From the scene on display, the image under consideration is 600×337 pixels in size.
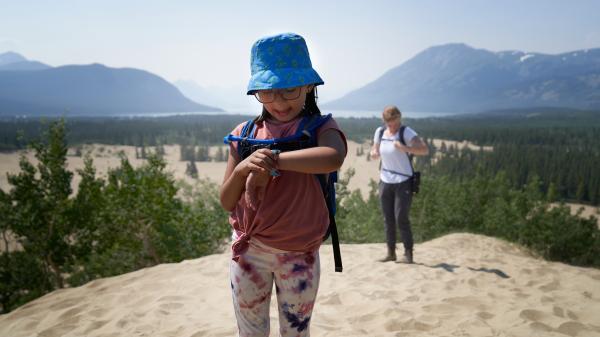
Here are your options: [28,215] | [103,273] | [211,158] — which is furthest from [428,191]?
[211,158]

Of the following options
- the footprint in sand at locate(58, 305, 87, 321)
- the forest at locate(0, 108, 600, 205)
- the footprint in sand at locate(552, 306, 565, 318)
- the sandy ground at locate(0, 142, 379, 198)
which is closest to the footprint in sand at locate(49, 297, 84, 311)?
the footprint in sand at locate(58, 305, 87, 321)

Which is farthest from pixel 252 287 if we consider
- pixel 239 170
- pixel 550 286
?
pixel 550 286

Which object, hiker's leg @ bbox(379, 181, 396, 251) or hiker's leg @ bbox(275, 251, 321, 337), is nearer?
hiker's leg @ bbox(275, 251, 321, 337)

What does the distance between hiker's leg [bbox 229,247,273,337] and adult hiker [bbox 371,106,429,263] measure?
3.93m

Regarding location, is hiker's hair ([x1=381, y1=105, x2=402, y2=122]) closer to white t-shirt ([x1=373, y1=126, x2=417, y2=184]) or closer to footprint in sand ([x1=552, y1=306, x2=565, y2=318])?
white t-shirt ([x1=373, y1=126, x2=417, y2=184])

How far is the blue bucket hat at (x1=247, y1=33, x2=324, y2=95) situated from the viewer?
176cm

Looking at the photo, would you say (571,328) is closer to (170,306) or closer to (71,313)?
(170,306)

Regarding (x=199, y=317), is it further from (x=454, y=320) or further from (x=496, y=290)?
(x=496, y=290)

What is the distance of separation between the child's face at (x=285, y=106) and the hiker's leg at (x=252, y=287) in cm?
75

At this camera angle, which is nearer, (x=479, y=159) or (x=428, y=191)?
(x=428, y=191)

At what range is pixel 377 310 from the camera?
4.14 metres

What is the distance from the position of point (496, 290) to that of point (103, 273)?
511 inches

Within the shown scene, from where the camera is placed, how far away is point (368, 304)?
14.2 feet

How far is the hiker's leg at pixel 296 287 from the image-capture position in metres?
1.93
